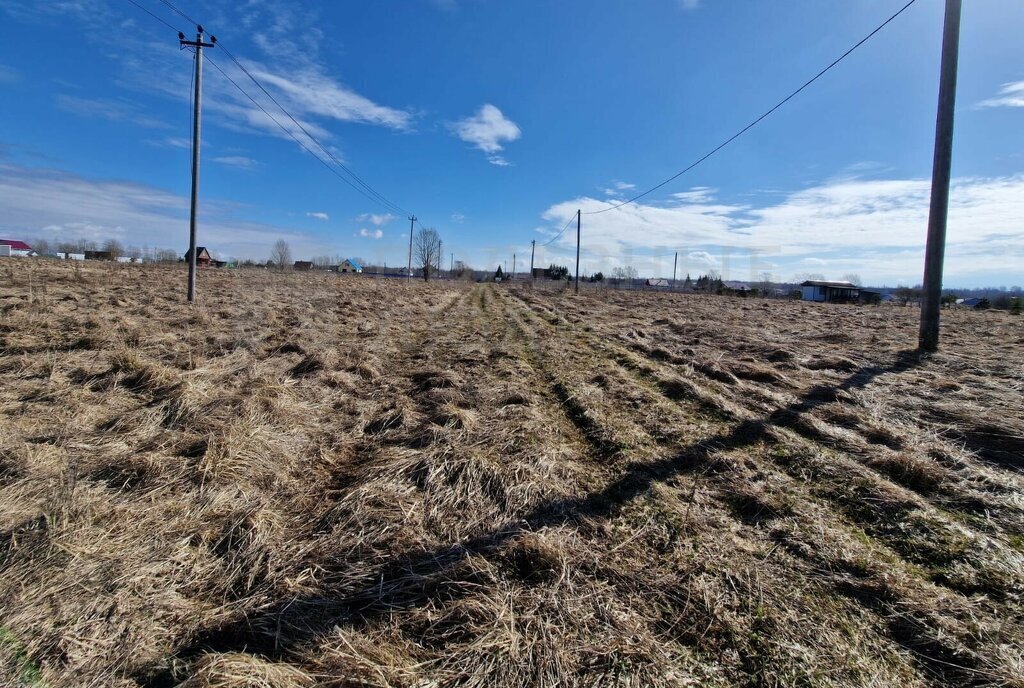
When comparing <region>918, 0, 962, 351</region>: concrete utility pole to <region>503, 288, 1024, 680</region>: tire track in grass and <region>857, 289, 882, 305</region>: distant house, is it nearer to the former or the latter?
<region>503, 288, 1024, 680</region>: tire track in grass

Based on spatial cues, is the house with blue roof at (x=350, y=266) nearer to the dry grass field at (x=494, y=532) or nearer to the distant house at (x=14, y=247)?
the distant house at (x=14, y=247)

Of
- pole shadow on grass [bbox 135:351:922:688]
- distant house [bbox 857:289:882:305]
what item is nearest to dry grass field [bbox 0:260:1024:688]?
pole shadow on grass [bbox 135:351:922:688]

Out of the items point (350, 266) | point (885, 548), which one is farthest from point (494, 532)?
point (350, 266)

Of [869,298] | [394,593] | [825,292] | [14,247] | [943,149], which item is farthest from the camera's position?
[14,247]

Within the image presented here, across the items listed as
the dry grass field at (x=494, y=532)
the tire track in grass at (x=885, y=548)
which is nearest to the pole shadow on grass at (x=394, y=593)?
the dry grass field at (x=494, y=532)

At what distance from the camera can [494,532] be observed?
119 inches

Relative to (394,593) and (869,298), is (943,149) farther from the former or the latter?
(869,298)

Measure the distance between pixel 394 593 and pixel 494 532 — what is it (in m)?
0.79

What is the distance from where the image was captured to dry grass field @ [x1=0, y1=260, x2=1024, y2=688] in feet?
6.74

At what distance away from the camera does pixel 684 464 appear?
418 cm

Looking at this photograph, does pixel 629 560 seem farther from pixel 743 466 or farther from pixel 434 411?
pixel 434 411

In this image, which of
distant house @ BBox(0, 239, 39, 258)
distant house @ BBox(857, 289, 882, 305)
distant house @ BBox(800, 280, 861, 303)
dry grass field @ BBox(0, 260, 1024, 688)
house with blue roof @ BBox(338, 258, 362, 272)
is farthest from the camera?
house with blue roof @ BBox(338, 258, 362, 272)

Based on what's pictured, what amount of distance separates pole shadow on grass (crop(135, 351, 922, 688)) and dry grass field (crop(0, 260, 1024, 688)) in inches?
0.6

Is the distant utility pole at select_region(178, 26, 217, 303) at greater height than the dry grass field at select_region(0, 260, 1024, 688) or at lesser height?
greater
